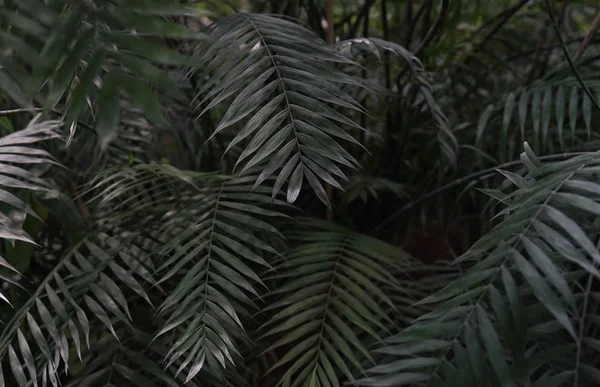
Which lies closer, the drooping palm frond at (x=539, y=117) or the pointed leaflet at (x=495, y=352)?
the pointed leaflet at (x=495, y=352)

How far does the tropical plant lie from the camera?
52cm

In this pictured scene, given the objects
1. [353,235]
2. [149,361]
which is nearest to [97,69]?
[149,361]

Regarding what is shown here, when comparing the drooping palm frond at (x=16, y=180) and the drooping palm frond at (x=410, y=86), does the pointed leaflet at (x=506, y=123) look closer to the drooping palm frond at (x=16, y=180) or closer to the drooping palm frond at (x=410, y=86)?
the drooping palm frond at (x=410, y=86)

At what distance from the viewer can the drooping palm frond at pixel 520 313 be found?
505 mm

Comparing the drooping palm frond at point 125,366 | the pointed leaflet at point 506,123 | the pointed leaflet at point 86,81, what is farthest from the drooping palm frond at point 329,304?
the pointed leaflet at point 86,81

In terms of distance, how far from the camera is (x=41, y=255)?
3.59 ft

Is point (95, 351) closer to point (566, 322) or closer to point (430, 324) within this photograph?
point (430, 324)

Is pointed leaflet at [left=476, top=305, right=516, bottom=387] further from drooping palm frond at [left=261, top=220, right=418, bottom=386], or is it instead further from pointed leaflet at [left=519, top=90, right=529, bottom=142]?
pointed leaflet at [left=519, top=90, right=529, bottom=142]

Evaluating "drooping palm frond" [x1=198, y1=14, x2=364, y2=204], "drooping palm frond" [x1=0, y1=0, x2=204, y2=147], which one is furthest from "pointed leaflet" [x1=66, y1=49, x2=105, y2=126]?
"drooping palm frond" [x1=198, y1=14, x2=364, y2=204]

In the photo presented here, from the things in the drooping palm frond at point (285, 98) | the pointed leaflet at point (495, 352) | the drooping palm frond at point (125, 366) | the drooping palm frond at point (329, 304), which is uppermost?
the drooping palm frond at point (285, 98)

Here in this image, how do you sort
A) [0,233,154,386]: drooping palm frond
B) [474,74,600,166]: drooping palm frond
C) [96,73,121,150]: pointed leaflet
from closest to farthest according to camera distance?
[96,73,121,150]: pointed leaflet < [0,233,154,386]: drooping palm frond < [474,74,600,166]: drooping palm frond

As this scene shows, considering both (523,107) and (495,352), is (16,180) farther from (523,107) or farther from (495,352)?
(523,107)

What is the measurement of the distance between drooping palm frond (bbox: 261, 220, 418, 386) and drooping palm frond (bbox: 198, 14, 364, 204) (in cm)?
18

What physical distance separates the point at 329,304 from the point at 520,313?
0.38 metres
